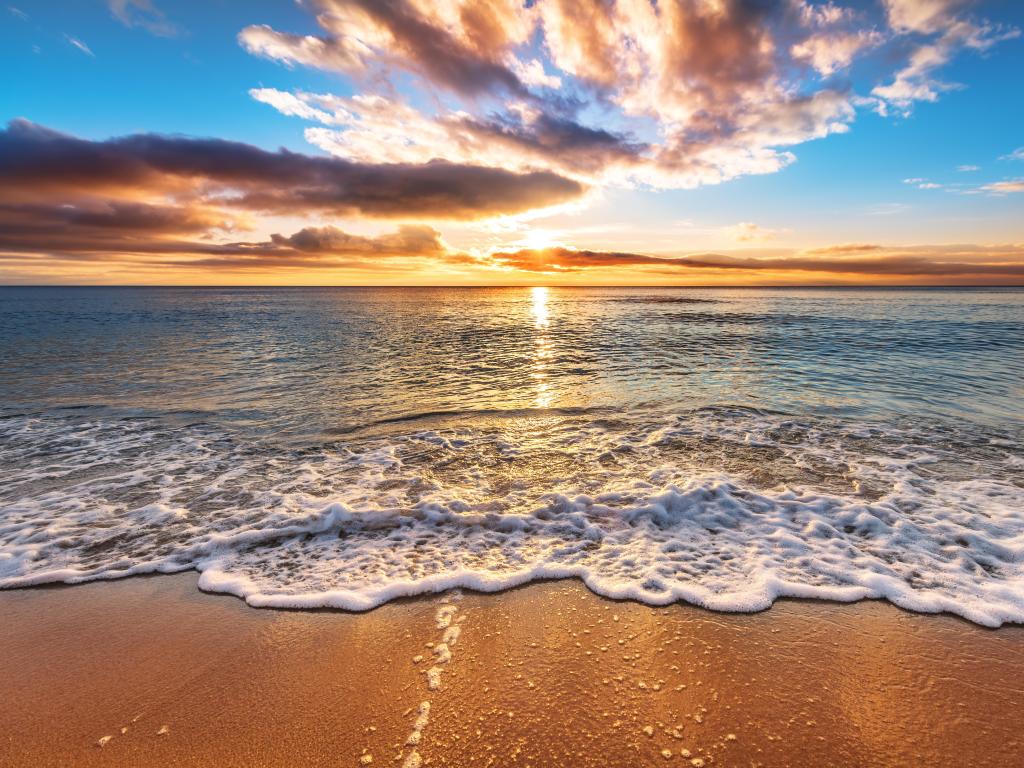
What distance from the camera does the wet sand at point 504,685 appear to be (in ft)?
9.25

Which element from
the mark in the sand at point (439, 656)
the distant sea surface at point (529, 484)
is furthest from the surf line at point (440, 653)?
the distant sea surface at point (529, 484)

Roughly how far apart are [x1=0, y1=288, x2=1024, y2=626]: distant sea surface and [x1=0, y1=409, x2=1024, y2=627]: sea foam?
0.13 feet

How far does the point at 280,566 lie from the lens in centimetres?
496

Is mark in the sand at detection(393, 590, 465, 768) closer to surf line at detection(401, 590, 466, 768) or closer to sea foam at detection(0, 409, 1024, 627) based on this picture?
surf line at detection(401, 590, 466, 768)

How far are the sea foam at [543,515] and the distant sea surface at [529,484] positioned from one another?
0.04m

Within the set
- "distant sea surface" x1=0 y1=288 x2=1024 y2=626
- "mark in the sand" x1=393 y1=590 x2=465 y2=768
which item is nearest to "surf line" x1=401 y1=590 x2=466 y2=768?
"mark in the sand" x1=393 y1=590 x2=465 y2=768

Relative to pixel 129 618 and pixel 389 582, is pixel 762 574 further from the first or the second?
pixel 129 618

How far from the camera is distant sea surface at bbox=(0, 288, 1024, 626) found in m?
4.70

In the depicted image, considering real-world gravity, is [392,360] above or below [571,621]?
below

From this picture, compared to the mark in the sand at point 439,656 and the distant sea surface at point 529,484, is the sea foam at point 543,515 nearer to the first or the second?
the distant sea surface at point 529,484

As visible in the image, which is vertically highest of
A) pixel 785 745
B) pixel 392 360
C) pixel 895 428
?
pixel 785 745

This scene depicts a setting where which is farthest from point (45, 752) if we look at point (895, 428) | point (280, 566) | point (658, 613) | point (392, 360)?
point (392, 360)

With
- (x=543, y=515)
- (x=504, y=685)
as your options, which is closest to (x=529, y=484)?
(x=543, y=515)

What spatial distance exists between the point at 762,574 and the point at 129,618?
6085 millimetres
